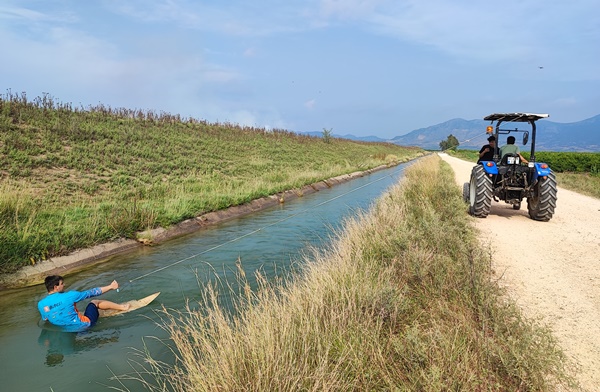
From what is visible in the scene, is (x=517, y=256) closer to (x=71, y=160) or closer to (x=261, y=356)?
(x=261, y=356)

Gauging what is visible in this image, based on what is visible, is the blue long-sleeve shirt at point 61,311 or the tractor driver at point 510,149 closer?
the blue long-sleeve shirt at point 61,311

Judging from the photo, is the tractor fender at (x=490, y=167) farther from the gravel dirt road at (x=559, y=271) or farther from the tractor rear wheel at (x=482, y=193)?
the gravel dirt road at (x=559, y=271)

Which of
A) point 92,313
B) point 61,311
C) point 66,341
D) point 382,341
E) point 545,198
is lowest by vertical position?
point 66,341

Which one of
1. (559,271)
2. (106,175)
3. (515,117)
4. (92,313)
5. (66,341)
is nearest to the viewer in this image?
(66,341)

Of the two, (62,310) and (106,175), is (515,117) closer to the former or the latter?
(62,310)

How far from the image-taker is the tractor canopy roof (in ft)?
33.7

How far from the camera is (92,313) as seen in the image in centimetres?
547

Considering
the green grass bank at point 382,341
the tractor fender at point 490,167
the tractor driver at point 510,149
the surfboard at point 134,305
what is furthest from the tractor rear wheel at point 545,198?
the surfboard at point 134,305

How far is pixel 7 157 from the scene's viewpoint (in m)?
13.9

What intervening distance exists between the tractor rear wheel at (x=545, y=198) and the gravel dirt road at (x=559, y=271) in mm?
237

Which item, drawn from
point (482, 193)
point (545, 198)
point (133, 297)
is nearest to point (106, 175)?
point (133, 297)

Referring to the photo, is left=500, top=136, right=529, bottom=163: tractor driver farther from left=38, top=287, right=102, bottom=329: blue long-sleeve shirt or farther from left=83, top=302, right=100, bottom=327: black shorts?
left=38, top=287, right=102, bottom=329: blue long-sleeve shirt

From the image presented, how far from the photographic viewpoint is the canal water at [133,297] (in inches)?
173

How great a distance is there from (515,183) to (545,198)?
844 millimetres
